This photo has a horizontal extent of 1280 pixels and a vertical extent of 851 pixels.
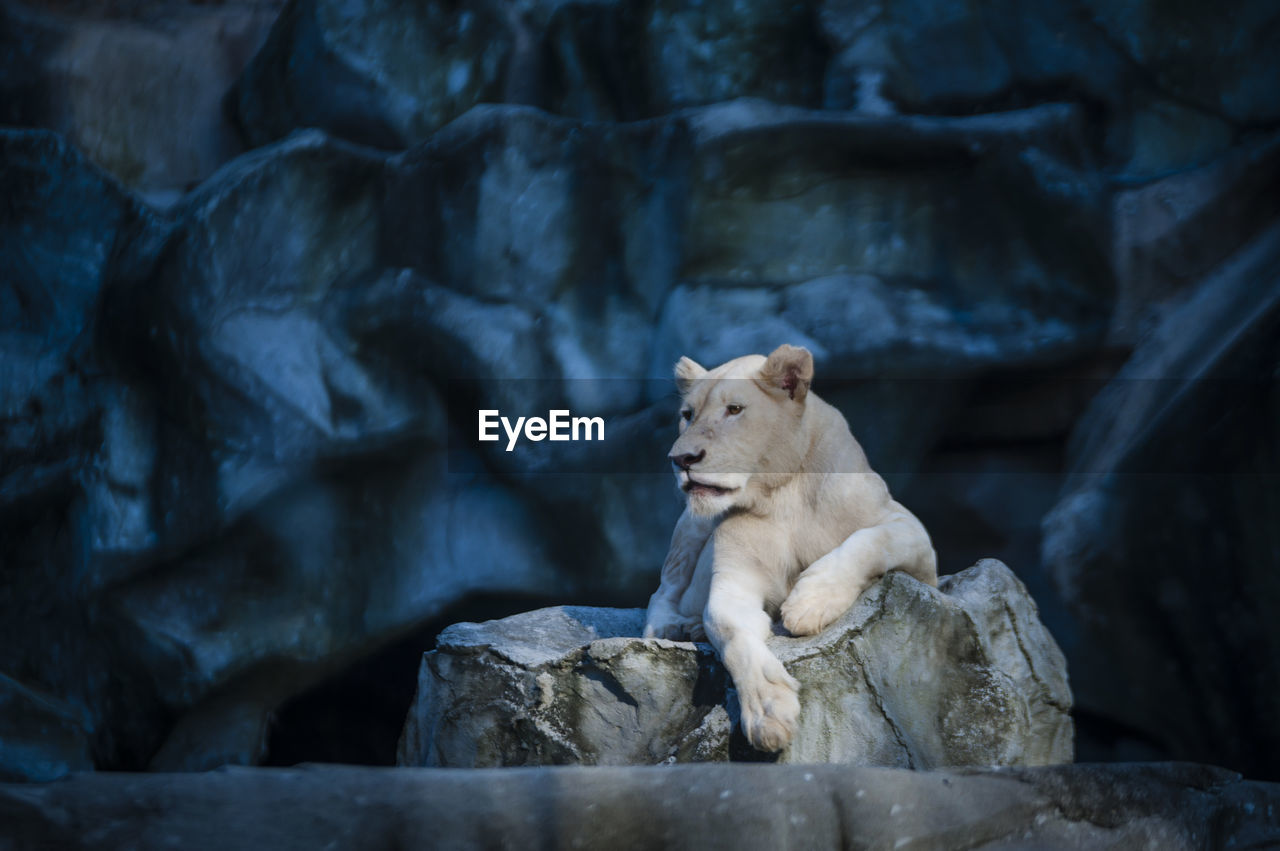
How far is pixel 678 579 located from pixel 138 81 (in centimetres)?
390

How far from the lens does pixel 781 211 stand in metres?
5.30

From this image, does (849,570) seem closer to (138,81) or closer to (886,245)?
(886,245)

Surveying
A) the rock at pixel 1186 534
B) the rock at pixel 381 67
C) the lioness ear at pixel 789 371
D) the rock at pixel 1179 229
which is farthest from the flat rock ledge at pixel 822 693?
the rock at pixel 381 67

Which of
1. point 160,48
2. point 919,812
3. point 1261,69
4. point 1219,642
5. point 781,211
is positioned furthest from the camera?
point 160,48

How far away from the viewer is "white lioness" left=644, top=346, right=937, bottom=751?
2963mm

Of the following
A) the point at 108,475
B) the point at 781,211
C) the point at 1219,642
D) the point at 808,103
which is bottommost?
the point at 1219,642

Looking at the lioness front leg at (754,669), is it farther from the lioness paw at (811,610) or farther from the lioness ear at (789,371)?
the lioness ear at (789,371)

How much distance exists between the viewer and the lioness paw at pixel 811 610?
2.77m

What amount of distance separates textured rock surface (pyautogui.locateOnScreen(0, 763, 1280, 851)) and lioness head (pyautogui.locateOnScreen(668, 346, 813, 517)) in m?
1.07

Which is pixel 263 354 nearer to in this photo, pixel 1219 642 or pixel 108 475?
pixel 108 475

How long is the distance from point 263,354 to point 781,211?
2.33 m

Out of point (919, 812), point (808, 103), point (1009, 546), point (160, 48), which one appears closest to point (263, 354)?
point (160, 48)

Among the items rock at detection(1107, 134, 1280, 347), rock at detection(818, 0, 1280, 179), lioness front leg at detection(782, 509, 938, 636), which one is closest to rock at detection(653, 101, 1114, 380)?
rock at detection(1107, 134, 1280, 347)

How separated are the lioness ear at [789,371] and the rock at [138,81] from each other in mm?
3562
